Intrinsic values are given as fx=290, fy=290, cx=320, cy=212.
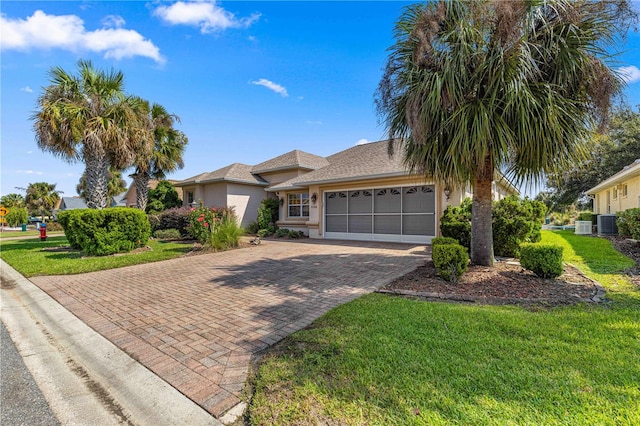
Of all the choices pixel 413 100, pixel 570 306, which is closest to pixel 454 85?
pixel 413 100

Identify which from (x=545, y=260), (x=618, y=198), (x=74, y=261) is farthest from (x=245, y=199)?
(x=618, y=198)

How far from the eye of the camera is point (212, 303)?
16.6 feet

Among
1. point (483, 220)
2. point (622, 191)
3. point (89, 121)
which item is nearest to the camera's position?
point (483, 220)

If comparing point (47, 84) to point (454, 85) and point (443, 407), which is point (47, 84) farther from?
point (443, 407)

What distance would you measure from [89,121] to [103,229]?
464 centimetres

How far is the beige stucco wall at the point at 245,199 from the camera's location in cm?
1878

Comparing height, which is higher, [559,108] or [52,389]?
[559,108]

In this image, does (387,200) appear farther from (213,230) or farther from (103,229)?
(103,229)

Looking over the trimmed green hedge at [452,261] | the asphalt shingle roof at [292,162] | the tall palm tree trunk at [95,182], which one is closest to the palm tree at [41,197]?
the asphalt shingle roof at [292,162]

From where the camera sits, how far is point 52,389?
282 cm

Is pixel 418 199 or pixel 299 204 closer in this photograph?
pixel 418 199

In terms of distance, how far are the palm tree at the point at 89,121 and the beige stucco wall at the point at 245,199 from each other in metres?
6.71

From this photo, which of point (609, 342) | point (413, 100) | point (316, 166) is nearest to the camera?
point (609, 342)

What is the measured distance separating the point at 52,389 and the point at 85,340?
1.14 metres
